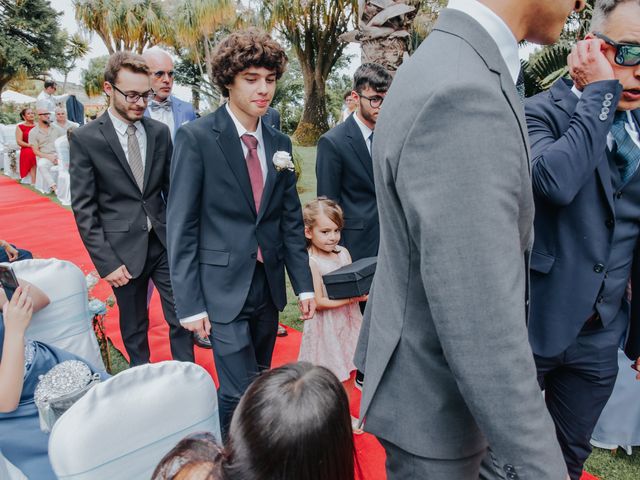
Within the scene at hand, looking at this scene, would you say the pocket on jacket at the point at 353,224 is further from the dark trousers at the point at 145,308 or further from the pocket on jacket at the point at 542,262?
the pocket on jacket at the point at 542,262

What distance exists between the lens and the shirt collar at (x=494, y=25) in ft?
3.36

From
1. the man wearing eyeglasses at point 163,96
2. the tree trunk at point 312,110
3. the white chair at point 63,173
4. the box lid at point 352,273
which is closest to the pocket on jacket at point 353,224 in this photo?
the box lid at point 352,273

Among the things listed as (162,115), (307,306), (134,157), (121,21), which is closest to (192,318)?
(307,306)

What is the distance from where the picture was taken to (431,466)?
115 cm

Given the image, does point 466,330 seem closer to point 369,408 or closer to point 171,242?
point 369,408

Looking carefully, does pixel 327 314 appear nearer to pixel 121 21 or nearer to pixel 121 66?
pixel 121 66

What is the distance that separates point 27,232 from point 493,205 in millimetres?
8575

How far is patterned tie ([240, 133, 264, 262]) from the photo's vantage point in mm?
2393

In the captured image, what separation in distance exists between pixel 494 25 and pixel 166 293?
2.89m

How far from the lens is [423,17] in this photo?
2022 cm

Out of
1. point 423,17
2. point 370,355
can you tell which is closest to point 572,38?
point 423,17

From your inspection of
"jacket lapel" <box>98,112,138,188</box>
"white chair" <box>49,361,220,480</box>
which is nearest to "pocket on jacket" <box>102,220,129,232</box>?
"jacket lapel" <box>98,112,138,188</box>

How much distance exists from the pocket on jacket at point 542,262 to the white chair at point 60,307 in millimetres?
2190

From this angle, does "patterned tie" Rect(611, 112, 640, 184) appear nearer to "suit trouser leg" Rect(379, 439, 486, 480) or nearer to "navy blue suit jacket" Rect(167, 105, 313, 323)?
"suit trouser leg" Rect(379, 439, 486, 480)
